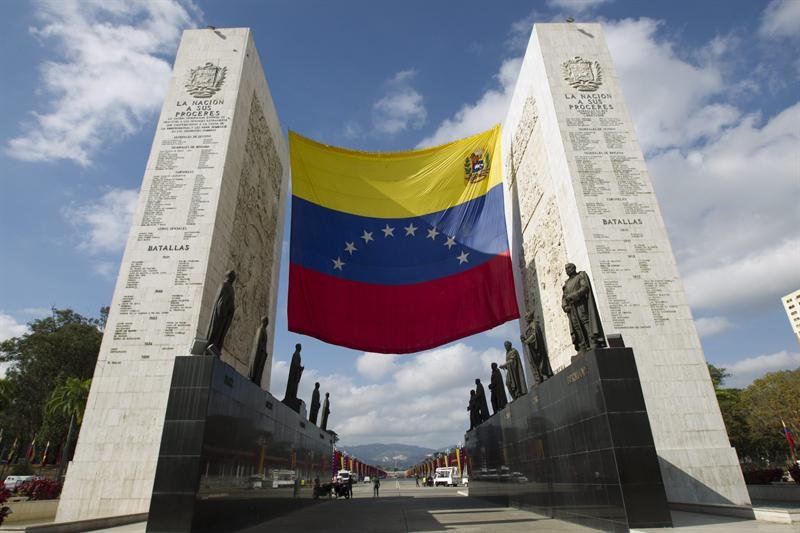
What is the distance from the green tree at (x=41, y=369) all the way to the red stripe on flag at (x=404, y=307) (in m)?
28.3

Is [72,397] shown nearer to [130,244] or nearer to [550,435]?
[130,244]

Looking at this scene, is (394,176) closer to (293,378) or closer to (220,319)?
(293,378)

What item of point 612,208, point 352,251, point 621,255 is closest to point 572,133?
point 612,208

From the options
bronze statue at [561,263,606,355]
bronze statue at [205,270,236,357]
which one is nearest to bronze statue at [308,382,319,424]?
bronze statue at [205,270,236,357]

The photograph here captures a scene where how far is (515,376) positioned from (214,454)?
9149mm

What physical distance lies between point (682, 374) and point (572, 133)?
26.6 ft

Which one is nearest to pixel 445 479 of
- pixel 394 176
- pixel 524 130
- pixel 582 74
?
pixel 394 176

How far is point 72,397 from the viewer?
29.1 m

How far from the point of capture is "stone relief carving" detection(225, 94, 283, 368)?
16.0m

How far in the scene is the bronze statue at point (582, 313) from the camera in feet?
29.2

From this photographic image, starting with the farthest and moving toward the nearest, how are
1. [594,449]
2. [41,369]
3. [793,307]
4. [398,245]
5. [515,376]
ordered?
[793,307]
[41,369]
[398,245]
[515,376]
[594,449]

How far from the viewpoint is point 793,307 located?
102 m

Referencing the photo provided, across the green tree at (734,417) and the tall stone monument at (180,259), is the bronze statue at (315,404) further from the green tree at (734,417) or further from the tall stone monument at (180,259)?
the green tree at (734,417)

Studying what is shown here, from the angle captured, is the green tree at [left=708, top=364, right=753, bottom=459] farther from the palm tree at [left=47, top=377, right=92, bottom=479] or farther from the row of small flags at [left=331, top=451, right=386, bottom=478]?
the palm tree at [left=47, top=377, right=92, bottom=479]
